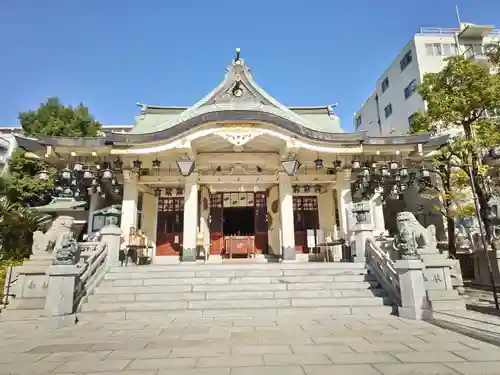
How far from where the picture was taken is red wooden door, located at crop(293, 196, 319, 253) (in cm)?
1445

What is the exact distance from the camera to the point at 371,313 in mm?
6906

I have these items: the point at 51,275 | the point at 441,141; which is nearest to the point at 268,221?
the point at 441,141

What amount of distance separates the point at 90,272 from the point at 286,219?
284 inches

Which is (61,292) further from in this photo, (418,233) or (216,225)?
(418,233)

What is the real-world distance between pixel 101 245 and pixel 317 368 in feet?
24.5

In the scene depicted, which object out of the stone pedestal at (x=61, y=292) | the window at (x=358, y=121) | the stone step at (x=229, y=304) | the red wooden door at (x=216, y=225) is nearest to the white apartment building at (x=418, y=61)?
the window at (x=358, y=121)

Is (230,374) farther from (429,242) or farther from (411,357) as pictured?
(429,242)

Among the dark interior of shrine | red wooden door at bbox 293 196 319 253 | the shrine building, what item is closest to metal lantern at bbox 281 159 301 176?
the shrine building

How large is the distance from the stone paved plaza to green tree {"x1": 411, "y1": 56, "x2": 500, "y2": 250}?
29.7ft

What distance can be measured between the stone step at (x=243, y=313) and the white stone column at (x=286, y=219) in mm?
4795

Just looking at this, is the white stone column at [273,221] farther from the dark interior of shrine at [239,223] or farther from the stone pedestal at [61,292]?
the stone pedestal at [61,292]

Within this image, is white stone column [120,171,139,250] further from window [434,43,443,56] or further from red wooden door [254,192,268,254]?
window [434,43,443,56]

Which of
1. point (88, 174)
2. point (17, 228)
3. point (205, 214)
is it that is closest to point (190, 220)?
point (205, 214)

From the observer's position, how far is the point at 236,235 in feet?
48.4
